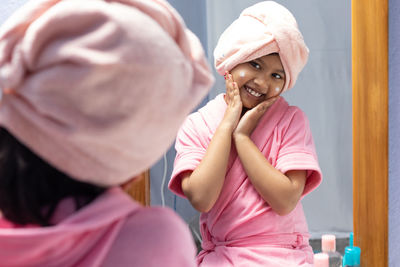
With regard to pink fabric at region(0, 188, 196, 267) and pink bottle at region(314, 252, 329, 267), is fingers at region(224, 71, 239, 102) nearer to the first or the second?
pink bottle at region(314, 252, 329, 267)

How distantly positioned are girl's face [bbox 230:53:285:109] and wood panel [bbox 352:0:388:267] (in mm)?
180

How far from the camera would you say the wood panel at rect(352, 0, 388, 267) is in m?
0.90

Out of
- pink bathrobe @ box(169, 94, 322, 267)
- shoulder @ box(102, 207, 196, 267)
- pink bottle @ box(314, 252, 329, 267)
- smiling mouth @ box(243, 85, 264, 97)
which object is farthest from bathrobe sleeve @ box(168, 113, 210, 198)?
shoulder @ box(102, 207, 196, 267)

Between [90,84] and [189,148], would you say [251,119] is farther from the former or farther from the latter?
[90,84]

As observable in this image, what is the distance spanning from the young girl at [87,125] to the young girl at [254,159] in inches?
15.3

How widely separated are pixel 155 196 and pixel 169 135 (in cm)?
55

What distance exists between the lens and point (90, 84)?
0.38 m

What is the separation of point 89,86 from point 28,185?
114 mm

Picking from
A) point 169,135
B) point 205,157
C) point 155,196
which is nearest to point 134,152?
point 169,135

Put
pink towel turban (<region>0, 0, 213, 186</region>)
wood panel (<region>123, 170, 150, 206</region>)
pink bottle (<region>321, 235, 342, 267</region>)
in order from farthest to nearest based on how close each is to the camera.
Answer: pink bottle (<region>321, 235, 342, 267</region>), wood panel (<region>123, 170, 150, 206</region>), pink towel turban (<region>0, 0, 213, 186</region>)

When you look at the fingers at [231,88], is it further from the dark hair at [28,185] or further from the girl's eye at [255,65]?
→ the dark hair at [28,185]

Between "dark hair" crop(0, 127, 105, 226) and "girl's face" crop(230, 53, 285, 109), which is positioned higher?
"dark hair" crop(0, 127, 105, 226)

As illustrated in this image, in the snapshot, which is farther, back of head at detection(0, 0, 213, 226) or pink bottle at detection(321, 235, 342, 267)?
pink bottle at detection(321, 235, 342, 267)

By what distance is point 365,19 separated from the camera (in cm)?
91
